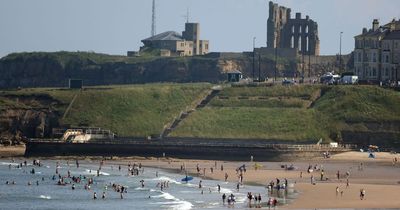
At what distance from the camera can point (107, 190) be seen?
9712 cm

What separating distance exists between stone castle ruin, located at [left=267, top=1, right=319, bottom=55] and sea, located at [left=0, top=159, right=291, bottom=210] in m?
67.0

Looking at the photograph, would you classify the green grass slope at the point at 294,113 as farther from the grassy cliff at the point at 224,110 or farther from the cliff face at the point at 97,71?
the cliff face at the point at 97,71

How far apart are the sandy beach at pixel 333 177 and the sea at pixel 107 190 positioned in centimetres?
255

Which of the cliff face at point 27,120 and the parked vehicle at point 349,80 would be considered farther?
the parked vehicle at point 349,80

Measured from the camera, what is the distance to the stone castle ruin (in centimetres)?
17800

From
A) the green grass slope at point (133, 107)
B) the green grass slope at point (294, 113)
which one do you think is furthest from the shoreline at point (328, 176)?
the green grass slope at point (133, 107)

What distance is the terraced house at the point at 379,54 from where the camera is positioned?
14512 cm

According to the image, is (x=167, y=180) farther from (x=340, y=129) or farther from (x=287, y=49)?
(x=287, y=49)

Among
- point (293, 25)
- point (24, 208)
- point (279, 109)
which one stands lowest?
point (24, 208)

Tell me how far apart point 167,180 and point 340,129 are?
87.4 feet

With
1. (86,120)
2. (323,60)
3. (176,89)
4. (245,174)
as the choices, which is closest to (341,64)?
(323,60)

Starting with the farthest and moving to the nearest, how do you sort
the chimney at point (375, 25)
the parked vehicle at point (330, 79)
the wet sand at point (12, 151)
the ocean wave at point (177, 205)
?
1. the chimney at point (375, 25)
2. the parked vehicle at point (330, 79)
3. the wet sand at point (12, 151)
4. the ocean wave at point (177, 205)

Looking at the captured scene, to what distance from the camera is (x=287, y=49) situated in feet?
587

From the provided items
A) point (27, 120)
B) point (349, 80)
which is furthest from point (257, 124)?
point (27, 120)
